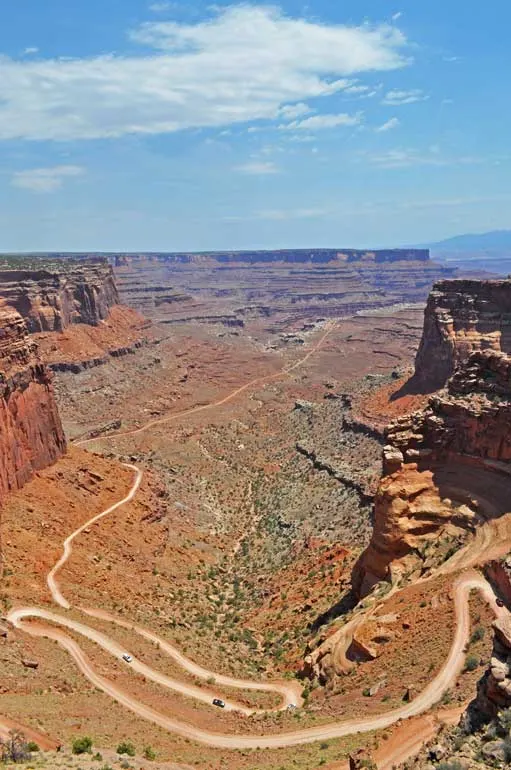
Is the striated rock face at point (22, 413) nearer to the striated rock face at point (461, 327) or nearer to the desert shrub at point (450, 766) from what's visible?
the desert shrub at point (450, 766)

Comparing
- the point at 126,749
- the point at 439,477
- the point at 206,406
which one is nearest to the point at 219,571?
the point at 439,477

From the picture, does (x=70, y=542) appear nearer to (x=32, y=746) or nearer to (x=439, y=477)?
(x=439, y=477)

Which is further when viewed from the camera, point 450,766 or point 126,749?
point 126,749

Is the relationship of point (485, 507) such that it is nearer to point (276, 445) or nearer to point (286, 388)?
point (276, 445)

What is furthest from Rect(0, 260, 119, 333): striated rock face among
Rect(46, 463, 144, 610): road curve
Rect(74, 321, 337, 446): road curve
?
Rect(46, 463, 144, 610): road curve

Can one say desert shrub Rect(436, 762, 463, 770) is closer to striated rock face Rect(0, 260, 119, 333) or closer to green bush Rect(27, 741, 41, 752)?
green bush Rect(27, 741, 41, 752)

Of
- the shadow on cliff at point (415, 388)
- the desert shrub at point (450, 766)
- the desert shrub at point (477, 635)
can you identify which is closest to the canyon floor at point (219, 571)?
the desert shrub at point (477, 635)
